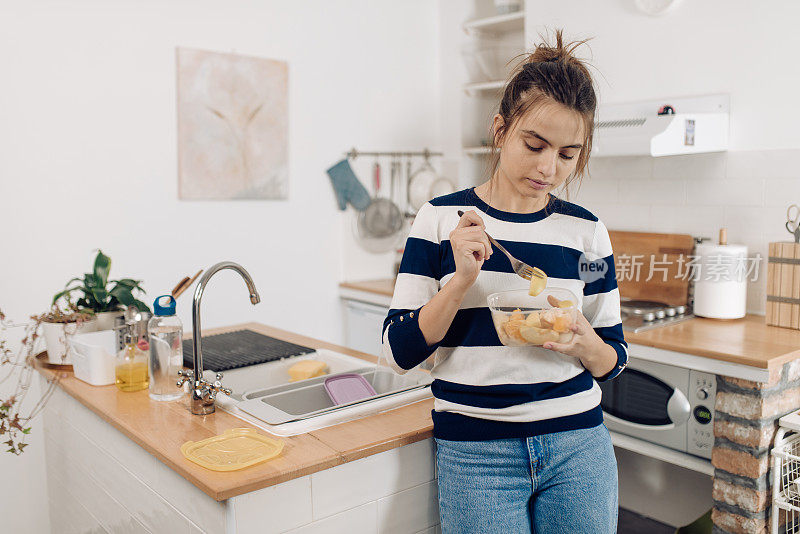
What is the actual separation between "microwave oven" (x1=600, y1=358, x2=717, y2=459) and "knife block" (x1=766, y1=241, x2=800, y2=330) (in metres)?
0.46

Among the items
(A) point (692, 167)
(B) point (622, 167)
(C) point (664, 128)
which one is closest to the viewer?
(C) point (664, 128)

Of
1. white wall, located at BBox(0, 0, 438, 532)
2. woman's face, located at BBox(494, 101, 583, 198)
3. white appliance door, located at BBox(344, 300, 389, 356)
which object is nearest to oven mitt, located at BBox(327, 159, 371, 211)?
white wall, located at BBox(0, 0, 438, 532)

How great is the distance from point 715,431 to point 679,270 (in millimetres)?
802

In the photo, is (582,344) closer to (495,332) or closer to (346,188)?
(495,332)

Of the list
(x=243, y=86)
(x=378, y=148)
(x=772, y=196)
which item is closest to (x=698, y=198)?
(x=772, y=196)

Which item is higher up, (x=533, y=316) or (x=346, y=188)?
(x=346, y=188)

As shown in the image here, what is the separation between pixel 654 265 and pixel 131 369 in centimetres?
205

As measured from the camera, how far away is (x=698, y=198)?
266 cm

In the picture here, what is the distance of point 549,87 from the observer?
114 cm

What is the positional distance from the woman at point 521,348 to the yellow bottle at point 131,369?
0.80 metres

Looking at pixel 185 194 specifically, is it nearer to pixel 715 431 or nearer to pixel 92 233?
pixel 92 233

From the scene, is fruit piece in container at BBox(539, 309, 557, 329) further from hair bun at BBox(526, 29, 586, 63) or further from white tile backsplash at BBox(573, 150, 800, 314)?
white tile backsplash at BBox(573, 150, 800, 314)

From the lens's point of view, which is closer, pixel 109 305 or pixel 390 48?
pixel 109 305

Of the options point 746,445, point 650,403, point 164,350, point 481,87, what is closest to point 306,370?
point 164,350
